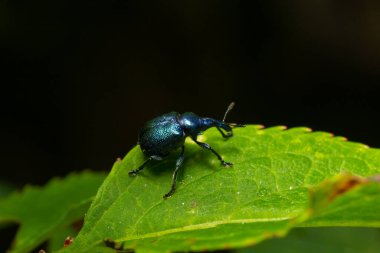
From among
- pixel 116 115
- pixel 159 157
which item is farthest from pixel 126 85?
pixel 159 157

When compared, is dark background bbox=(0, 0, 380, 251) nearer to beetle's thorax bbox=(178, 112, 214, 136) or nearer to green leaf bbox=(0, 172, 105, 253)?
green leaf bbox=(0, 172, 105, 253)

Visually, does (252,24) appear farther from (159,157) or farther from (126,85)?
(159,157)

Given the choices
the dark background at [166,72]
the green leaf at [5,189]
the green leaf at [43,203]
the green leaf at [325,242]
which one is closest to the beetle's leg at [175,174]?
the green leaf at [43,203]

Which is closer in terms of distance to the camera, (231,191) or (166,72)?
(231,191)

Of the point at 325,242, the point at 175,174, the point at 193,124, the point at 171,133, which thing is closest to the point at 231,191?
the point at 175,174

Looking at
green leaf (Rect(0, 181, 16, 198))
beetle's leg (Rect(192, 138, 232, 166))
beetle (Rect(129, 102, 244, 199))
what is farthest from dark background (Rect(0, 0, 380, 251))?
beetle's leg (Rect(192, 138, 232, 166))

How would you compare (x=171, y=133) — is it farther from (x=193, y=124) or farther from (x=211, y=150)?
(x=211, y=150)
